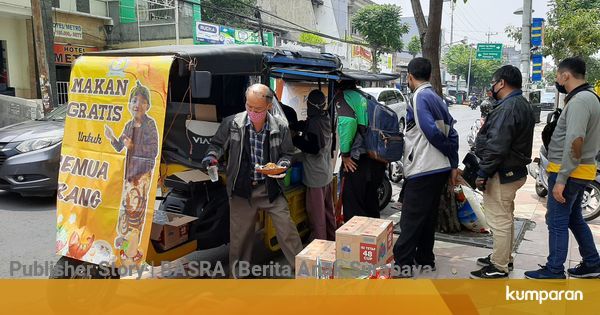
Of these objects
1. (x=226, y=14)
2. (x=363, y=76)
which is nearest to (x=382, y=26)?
(x=226, y=14)

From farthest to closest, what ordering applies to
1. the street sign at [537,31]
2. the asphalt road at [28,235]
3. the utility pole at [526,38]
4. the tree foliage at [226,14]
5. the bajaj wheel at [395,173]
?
1. the tree foliage at [226,14]
2. the street sign at [537,31]
3. the utility pole at [526,38]
4. the bajaj wheel at [395,173]
5. the asphalt road at [28,235]

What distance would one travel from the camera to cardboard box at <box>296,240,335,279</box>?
339cm

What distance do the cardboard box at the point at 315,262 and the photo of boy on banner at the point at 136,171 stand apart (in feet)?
3.63

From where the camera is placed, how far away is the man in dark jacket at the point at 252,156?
12.6 feet

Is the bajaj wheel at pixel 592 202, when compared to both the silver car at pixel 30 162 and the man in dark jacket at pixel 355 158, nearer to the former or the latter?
the man in dark jacket at pixel 355 158

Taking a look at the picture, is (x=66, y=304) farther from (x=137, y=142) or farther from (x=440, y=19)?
(x=440, y=19)

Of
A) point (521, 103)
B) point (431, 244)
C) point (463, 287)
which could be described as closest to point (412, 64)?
A: point (521, 103)

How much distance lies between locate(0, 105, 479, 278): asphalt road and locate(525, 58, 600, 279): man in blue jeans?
245 cm

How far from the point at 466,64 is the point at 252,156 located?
6654cm

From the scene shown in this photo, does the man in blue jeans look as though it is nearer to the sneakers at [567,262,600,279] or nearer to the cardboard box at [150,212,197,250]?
the sneakers at [567,262,600,279]

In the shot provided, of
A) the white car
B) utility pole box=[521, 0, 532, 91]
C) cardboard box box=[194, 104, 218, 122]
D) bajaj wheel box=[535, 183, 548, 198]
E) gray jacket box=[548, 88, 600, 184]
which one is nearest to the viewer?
gray jacket box=[548, 88, 600, 184]

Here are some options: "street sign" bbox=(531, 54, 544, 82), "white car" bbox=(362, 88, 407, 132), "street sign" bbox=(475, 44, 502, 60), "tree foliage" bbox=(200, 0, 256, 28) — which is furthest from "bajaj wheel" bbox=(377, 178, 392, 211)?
"street sign" bbox=(475, 44, 502, 60)

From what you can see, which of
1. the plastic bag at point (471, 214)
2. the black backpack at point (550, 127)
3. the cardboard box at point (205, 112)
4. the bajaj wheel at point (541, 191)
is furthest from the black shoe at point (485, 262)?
the bajaj wheel at point (541, 191)

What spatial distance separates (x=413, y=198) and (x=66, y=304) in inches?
107
